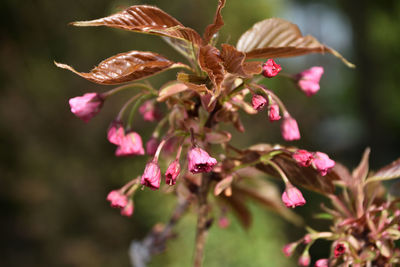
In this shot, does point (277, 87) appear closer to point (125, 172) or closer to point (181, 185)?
point (125, 172)

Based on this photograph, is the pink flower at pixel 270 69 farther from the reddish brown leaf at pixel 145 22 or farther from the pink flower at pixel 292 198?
the pink flower at pixel 292 198

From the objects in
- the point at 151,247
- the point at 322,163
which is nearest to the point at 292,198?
the point at 322,163

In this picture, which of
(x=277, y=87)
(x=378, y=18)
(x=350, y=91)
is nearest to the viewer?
(x=277, y=87)

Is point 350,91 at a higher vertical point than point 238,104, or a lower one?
lower

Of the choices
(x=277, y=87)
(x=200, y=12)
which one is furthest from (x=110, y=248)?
(x=277, y=87)

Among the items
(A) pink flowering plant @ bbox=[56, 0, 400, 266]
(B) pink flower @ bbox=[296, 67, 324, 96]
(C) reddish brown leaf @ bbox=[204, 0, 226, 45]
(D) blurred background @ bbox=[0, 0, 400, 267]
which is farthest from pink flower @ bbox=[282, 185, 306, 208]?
(D) blurred background @ bbox=[0, 0, 400, 267]

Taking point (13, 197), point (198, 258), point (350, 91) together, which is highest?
point (198, 258)

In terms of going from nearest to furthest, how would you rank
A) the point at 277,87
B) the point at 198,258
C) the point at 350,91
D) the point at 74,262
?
1. the point at 198,258
2. the point at 74,262
3. the point at 277,87
4. the point at 350,91

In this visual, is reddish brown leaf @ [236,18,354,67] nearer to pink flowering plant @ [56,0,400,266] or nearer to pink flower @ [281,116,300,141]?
pink flowering plant @ [56,0,400,266]
